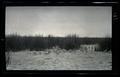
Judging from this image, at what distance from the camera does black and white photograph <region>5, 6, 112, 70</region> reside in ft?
5.28

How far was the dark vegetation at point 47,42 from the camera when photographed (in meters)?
1.61

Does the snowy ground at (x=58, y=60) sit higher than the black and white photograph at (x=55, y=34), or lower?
lower

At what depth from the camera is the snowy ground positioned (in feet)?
5.31

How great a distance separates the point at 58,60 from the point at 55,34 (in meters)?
0.24

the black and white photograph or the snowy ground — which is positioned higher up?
the black and white photograph

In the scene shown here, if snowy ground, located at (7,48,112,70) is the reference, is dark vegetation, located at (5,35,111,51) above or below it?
above

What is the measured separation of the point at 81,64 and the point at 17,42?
2.07 ft

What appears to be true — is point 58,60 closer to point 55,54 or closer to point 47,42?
point 55,54

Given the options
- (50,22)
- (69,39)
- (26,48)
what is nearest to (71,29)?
(69,39)

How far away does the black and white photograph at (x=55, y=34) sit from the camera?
63.4 inches

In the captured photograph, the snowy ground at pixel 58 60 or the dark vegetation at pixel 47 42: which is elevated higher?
the dark vegetation at pixel 47 42

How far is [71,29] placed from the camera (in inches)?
63.6

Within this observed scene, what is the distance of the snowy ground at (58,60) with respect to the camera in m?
1.62
